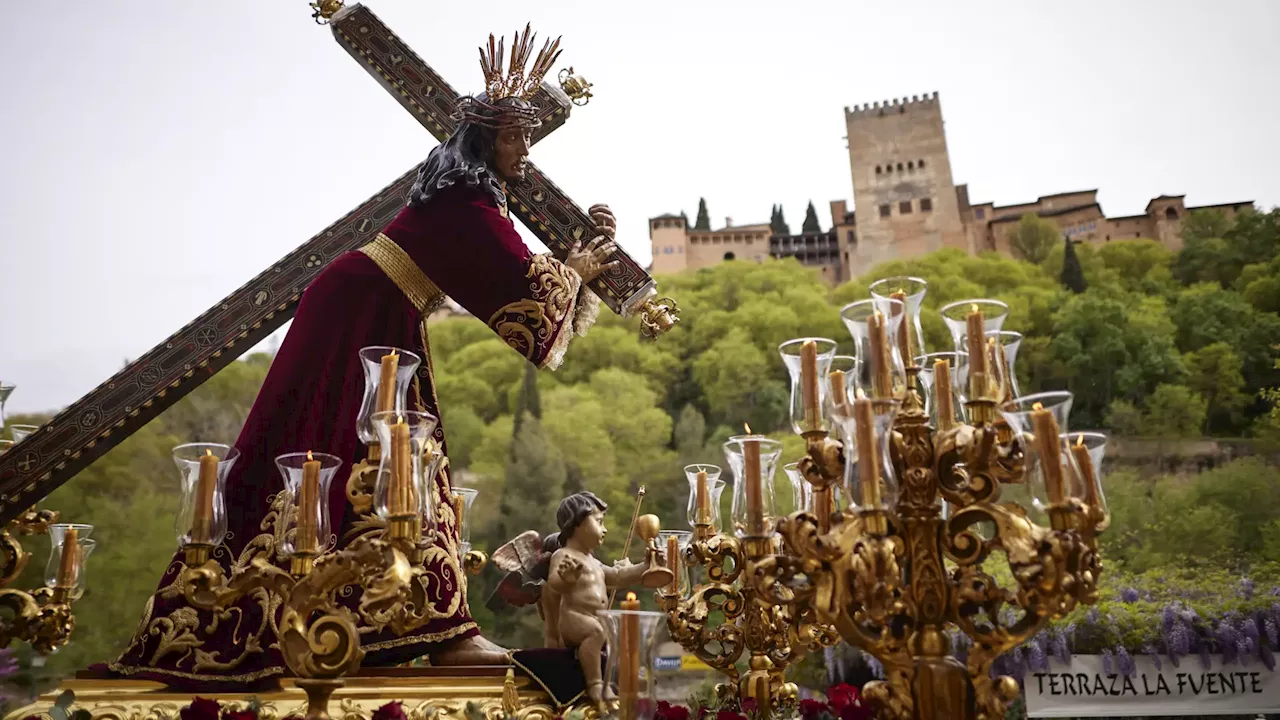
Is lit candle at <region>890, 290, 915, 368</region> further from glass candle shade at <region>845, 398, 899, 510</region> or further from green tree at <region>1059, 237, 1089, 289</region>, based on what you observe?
green tree at <region>1059, 237, 1089, 289</region>

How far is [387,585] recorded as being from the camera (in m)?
2.81

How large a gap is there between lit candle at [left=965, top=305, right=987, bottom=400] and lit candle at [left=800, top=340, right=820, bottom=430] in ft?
1.62

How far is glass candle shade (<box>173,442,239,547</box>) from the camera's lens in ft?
10.1

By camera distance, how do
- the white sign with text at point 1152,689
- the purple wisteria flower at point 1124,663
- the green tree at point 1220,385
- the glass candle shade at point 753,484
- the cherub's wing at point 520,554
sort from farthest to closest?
1. the green tree at point 1220,385
2. the purple wisteria flower at point 1124,663
3. the white sign with text at point 1152,689
4. the cherub's wing at point 520,554
5. the glass candle shade at point 753,484

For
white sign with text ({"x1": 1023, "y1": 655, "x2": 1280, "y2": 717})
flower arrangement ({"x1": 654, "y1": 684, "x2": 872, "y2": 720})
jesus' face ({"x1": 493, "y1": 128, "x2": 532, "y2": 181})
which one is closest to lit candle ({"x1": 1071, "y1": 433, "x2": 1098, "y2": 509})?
flower arrangement ({"x1": 654, "y1": 684, "x2": 872, "y2": 720})

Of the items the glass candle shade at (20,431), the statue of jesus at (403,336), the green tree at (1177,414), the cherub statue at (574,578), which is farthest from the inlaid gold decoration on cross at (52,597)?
the green tree at (1177,414)

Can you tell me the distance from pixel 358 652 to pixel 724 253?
44722mm

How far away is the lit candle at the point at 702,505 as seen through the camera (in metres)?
4.33

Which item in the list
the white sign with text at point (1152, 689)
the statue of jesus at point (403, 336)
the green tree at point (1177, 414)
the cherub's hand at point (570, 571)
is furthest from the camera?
the green tree at point (1177, 414)

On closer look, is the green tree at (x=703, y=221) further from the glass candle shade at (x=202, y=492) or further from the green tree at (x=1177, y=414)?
the glass candle shade at (x=202, y=492)

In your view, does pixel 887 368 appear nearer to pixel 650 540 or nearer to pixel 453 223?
pixel 650 540

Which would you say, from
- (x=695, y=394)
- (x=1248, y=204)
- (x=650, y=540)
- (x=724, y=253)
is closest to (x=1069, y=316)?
(x=1248, y=204)

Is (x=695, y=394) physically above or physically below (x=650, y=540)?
above

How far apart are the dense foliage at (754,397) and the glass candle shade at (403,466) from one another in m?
15.1
